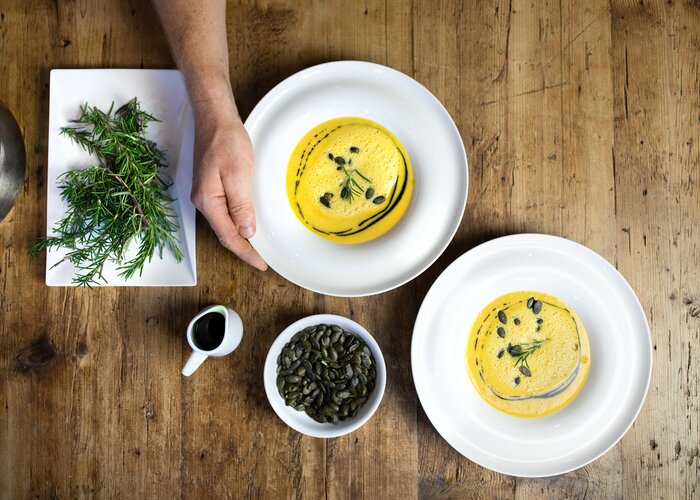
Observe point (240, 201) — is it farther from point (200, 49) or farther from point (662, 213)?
point (662, 213)

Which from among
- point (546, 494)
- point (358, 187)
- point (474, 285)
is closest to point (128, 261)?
point (358, 187)

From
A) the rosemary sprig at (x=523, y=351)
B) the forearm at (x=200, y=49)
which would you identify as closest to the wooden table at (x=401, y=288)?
the forearm at (x=200, y=49)

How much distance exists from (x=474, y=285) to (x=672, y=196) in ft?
1.73

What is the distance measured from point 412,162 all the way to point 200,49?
51cm

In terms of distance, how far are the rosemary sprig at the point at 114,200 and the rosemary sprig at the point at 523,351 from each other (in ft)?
2.56

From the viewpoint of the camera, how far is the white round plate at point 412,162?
1215 mm

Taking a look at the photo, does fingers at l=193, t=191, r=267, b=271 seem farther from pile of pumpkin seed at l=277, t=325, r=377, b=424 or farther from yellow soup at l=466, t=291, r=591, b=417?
yellow soup at l=466, t=291, r=591, b=417

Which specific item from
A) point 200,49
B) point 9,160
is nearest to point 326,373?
point 200,49

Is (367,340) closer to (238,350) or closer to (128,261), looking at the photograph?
(238,350)

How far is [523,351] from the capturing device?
1.25 meters

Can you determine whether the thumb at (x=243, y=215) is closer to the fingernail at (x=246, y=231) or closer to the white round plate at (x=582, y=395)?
the fingernail at (x=246, y=231)

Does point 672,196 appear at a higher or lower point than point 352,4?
lower

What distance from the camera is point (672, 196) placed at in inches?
51.4

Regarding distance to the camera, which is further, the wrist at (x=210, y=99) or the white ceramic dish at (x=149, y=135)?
the white ceramic dish at (x=149, y=135)
